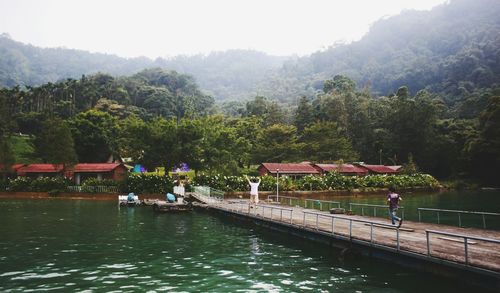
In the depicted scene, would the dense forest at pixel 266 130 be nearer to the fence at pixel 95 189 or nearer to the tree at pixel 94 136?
the tree at pixel 94 136

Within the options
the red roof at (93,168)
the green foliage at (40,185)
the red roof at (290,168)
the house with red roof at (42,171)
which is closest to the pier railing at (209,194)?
the green foliage at (40,185)

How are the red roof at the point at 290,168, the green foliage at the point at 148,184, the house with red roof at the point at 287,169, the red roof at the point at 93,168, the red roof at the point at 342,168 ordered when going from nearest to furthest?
the green foliage at the point at 148,184, the red roof at the point at 93,168, the house with red roof at the point at 287,169, the red roof at the point at 290,168, the red roof at the point at 342,168

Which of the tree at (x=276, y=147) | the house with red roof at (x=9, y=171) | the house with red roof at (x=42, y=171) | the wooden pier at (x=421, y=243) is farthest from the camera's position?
the tree at (x=276, y=147)

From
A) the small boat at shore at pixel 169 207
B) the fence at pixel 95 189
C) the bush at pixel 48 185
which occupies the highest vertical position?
the bush at pixel 48 185

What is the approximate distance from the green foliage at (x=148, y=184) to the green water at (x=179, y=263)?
23.6 meters

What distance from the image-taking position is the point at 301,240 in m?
23.6

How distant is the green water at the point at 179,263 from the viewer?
13836 mm

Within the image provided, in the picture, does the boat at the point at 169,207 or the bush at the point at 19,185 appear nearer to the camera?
the boat at the point at 169,207

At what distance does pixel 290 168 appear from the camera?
72.9m

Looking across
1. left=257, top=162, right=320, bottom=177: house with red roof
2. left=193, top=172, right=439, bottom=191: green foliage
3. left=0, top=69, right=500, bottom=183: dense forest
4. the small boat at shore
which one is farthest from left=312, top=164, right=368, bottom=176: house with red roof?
the small boat at shore

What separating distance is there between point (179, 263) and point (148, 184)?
121 feet

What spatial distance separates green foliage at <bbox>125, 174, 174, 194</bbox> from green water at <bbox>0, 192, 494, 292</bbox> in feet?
77.4

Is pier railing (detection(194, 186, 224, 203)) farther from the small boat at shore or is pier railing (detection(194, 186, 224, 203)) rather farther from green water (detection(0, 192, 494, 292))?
green water (detection(0, 192, 494, 292))

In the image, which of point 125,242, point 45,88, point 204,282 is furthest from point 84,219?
point 45,88
